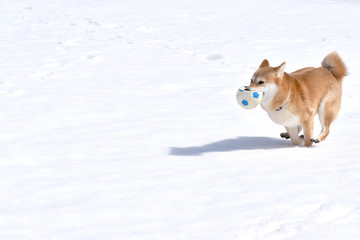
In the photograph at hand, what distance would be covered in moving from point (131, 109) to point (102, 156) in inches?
72.7

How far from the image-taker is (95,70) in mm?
8578

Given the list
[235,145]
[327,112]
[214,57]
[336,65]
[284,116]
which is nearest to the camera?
[284,116]

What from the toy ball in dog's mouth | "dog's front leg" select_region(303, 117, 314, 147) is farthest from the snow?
the toy ball in dog's mouth

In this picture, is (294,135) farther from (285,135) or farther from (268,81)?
(268,81)

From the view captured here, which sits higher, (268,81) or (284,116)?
(268,81)

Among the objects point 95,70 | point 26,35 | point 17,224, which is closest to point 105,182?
point 17,224

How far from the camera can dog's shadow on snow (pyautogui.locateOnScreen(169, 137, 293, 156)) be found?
4.72 meters

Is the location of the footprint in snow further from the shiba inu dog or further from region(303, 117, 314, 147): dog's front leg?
region(303, 117, 314, 147): dog's front leg

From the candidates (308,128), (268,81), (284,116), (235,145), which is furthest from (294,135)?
(268,81)

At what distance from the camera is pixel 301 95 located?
15.6ft

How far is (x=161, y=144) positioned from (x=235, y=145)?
2.54 ft

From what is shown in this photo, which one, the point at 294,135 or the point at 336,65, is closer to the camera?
the point at 294,135

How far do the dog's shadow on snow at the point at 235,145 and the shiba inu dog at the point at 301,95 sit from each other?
0.53 ft

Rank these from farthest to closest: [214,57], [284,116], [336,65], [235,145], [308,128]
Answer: [214,57] → [336,65] → [235,145] → [308,128] → [284,116]
